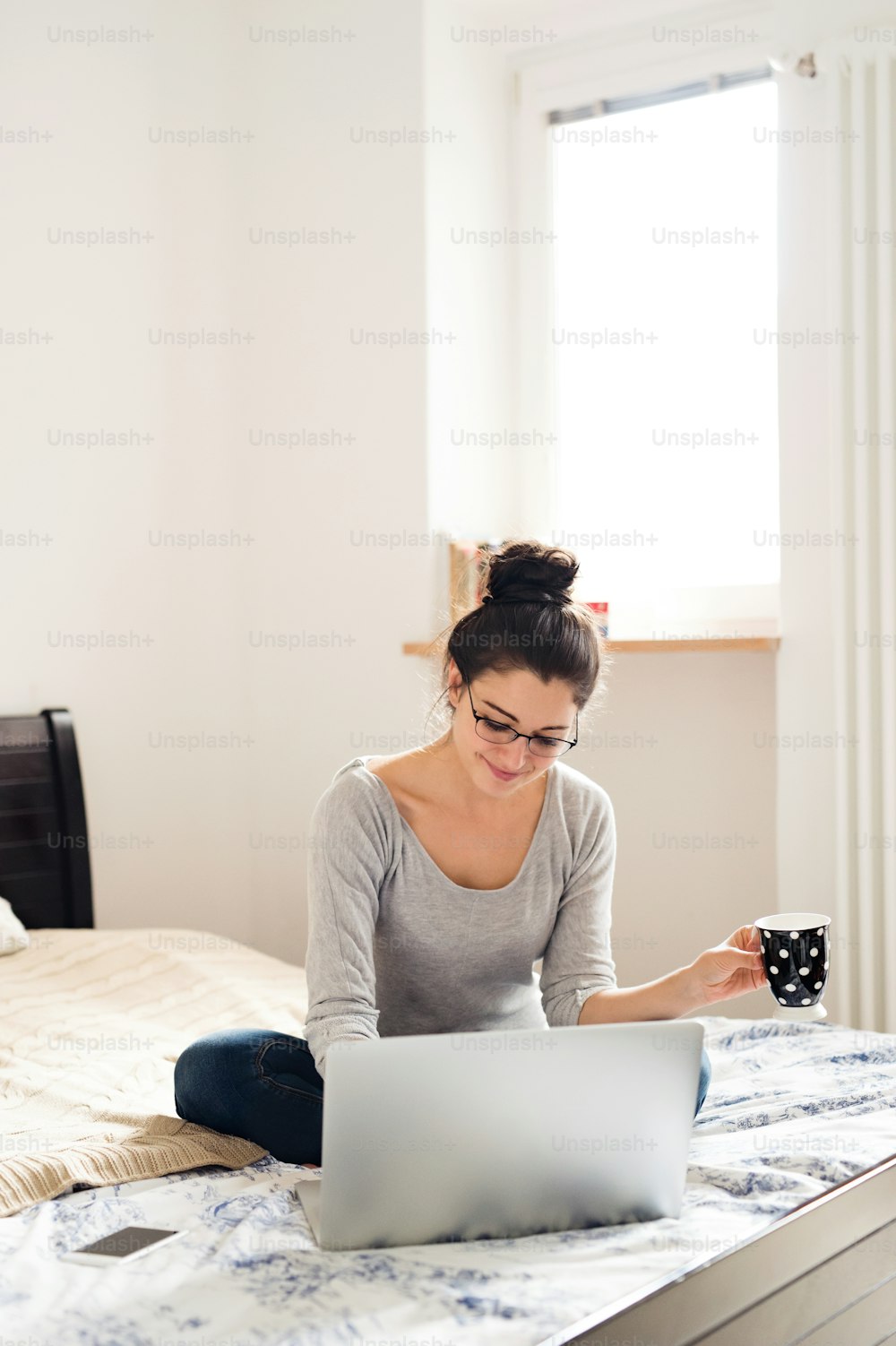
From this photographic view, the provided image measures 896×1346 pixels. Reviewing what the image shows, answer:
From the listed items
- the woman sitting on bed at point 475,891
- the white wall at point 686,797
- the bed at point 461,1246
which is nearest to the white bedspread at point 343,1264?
the bed at point 461,1246

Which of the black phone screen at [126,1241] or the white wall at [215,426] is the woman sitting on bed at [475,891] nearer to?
the black phone screen at [126,1241]

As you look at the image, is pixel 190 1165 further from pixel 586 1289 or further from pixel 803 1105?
pixel 803 1105

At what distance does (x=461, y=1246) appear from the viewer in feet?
3.86

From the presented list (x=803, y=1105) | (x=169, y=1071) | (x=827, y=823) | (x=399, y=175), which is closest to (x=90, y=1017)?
(x=169, y=1071)

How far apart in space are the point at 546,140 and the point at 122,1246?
2725 millimetres

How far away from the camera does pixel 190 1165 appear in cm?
142

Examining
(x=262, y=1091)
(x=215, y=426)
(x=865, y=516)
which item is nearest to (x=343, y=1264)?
(x=262, y=1091)

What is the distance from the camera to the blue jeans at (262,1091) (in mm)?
1460

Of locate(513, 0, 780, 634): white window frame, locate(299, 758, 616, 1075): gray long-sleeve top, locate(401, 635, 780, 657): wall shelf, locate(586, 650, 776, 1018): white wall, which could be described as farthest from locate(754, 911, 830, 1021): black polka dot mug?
locate(513, 0, 780, 634): white window frame

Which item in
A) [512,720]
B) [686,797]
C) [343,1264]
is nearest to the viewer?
[343,1264]

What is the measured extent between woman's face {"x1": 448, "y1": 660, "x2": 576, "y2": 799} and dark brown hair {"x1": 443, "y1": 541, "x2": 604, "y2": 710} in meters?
0.01

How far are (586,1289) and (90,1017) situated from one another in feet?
4.10

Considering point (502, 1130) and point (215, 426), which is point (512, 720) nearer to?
point (502, 1130)

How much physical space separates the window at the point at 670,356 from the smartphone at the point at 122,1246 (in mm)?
1935
